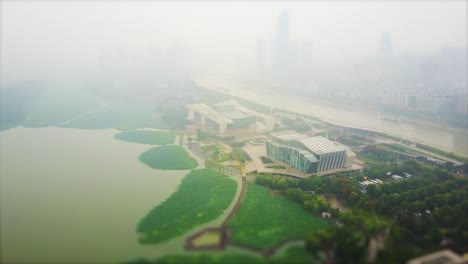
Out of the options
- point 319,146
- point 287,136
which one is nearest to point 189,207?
point 319,146

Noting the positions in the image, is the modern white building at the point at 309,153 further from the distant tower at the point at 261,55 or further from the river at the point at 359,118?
the distant tower at the point at 261,55

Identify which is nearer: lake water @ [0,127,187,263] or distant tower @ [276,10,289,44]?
lake water @ [0,127,187,263]

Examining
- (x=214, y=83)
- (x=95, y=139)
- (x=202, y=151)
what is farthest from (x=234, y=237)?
(x=214, y=83)

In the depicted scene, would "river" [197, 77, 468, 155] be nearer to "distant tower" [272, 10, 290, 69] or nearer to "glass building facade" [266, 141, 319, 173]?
"glass building facade" [266, 141, 319, 173]

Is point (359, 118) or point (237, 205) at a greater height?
point (237, 205)

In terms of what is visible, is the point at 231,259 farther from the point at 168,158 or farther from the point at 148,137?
the point at 148,137

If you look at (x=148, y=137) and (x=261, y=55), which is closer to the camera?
(x=148, y=137)

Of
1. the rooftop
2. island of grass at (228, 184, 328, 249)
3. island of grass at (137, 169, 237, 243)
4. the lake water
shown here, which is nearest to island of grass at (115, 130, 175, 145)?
the lake water
